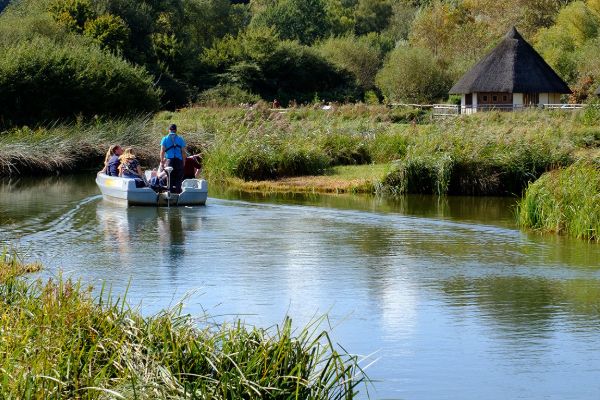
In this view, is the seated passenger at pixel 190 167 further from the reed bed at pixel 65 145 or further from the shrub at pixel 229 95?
the shrub at pixel 229 95

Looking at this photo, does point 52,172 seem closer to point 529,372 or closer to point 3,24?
point 3,24

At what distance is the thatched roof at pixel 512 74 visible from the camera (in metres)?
53.1

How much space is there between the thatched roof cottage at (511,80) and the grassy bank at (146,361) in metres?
44.1

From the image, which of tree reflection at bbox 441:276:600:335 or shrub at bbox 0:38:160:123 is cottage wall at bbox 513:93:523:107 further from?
tree reflection at bbox 441:276:600:335

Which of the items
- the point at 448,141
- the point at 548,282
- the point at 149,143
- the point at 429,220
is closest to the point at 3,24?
the point at 149,143

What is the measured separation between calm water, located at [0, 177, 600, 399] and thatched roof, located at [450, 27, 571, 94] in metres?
29.3

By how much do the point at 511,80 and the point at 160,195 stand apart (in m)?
33.2

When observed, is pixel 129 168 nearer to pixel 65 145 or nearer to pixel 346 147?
pixel 346 147

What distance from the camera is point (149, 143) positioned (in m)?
Result: 35.0

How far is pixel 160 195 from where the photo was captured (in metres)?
23.1

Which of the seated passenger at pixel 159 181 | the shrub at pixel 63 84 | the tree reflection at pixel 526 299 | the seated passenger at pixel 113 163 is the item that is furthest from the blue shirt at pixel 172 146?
the shrub at pixel 63 84

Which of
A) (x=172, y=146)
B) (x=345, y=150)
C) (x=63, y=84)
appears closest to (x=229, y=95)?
(x=63, y=84)

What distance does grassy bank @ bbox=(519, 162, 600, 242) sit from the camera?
18.6 meters

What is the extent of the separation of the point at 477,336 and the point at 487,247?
6458mm
